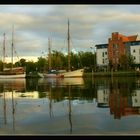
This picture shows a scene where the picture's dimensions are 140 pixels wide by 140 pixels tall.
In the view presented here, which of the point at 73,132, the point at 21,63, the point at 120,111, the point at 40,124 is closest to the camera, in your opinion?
the point at 73,132

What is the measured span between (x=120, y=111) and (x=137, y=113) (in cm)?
83

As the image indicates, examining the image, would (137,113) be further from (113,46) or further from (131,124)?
(113,46)

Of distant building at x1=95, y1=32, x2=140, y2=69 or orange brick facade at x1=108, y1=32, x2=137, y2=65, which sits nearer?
distant building at x1=95, y1=32, x2=140, y2=69

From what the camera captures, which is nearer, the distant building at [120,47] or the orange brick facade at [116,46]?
the distant building at [120,47]

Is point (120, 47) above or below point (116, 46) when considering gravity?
below

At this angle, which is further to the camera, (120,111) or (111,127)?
(120,111)

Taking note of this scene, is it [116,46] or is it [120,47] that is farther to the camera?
[116,46]

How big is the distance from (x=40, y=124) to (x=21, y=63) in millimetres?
127945
